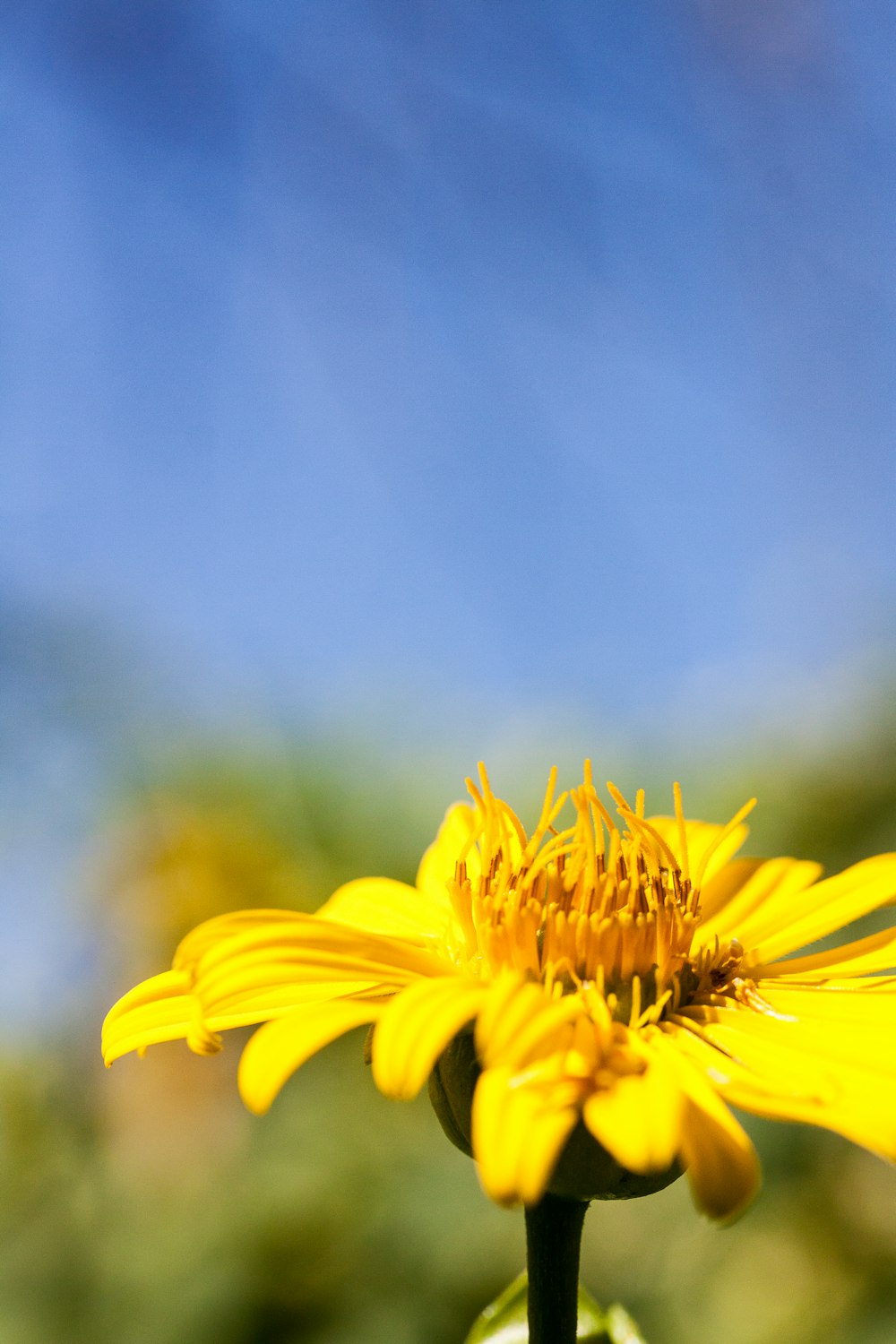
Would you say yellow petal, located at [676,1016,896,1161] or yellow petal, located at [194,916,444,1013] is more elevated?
yellow petal, located at [194,916,444,1013]

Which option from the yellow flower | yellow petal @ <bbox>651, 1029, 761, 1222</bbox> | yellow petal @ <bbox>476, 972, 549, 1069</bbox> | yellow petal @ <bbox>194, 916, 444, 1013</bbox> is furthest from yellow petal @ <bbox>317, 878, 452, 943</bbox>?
yellow petal @ <bbox>651, 1029, 761, 1222</bbox>

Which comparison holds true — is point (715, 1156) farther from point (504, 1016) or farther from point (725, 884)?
point (725, 884)

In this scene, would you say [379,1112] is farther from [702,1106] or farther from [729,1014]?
[702,1106]

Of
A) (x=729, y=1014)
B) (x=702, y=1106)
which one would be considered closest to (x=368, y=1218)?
(x=729, y=1014)

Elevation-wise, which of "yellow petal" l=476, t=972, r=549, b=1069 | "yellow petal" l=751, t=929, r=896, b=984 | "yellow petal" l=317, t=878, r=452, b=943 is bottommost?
"yellow petal" l=751, t=929, r=896, b=984

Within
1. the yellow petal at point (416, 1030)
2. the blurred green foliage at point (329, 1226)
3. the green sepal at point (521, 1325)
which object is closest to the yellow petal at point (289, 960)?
the yellow petal at point (416, 1030)

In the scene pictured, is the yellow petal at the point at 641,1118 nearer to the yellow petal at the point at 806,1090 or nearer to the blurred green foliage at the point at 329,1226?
→ the yellow petal at the point at 806,1090

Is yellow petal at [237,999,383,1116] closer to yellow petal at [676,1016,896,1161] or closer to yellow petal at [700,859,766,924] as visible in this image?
yellow petal at [676,1016,896,1161]

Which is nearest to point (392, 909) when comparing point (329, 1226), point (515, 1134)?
point (515, 1134)
